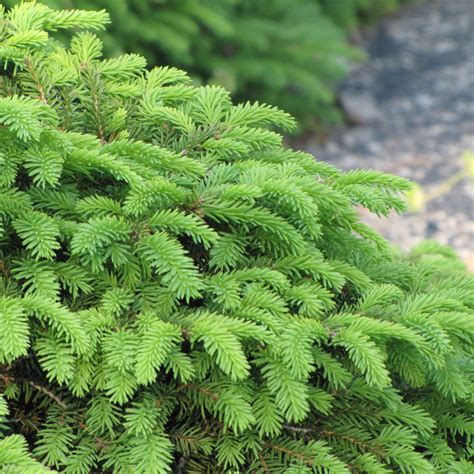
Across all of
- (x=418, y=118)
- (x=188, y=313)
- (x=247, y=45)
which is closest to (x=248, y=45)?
(x=247, y=45)

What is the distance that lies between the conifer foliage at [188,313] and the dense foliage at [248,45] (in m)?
3.79

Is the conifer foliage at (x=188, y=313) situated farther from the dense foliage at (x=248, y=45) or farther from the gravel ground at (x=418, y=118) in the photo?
the dense foliage at (x=248, y=45)

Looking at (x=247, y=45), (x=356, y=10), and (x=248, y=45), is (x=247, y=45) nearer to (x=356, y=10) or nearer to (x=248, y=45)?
(x=248, y=45)

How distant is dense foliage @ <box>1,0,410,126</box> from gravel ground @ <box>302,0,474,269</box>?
17.4 inches

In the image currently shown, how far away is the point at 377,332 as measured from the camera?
170 cm

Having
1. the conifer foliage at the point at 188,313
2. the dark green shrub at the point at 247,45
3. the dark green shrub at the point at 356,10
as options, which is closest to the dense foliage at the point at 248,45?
the dark green shrub at the point at 247,45

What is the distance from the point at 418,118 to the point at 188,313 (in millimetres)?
6129

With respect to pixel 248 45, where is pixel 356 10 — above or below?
above

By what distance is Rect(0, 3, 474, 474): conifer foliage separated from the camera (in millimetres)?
1630

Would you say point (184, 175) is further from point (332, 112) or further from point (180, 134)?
point (332, 112)

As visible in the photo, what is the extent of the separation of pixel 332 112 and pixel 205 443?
5763 millimetres

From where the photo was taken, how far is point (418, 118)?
7.42 m

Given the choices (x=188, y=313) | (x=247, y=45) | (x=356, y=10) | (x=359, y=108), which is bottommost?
(x=359, y=108)

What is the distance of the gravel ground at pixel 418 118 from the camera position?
5750 mm
